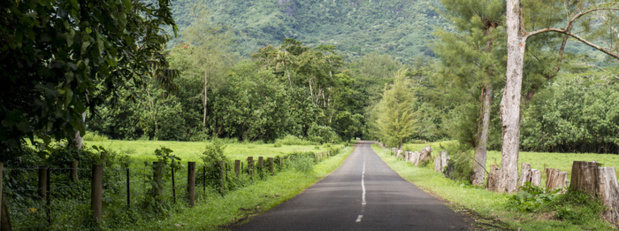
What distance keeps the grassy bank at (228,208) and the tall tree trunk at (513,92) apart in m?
7.58

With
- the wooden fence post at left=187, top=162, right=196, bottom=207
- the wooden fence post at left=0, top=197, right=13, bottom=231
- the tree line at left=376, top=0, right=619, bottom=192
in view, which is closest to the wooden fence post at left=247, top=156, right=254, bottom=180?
the wooden fence post at left=187, top=162, right=196, bottom=207

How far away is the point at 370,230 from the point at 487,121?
12694 mm

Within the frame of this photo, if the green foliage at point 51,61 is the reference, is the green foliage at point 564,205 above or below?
below

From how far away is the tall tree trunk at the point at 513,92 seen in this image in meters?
15.2

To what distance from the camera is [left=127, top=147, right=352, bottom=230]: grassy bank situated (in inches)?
370

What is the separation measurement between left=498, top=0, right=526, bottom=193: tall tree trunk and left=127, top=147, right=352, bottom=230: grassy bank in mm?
7578

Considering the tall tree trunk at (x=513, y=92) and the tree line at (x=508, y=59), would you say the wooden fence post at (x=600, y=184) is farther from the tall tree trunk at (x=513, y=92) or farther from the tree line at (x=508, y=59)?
the tree line at (x=508, y=59)

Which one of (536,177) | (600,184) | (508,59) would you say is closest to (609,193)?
(600,184)

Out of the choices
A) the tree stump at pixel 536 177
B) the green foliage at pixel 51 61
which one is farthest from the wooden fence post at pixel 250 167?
the green foliage at pixel 51 61

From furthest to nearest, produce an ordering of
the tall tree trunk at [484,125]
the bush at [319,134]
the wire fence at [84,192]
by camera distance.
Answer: the bush at [319,134] → the tall tree trunk at [484,125] → the wire fence at [84,192]

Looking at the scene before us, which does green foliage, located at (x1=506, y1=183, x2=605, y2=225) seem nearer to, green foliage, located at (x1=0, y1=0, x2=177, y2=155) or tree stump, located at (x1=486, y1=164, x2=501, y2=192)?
tree stump, located at (x1=486, y1=164, x2=501, y2=192)

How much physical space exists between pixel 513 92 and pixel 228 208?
10.1 metres

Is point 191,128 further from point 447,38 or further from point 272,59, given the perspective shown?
point 447,38

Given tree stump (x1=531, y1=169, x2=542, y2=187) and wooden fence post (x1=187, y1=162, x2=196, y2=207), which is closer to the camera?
wooden fence post (x1=187, y1=162, x2=196, y2=207)
